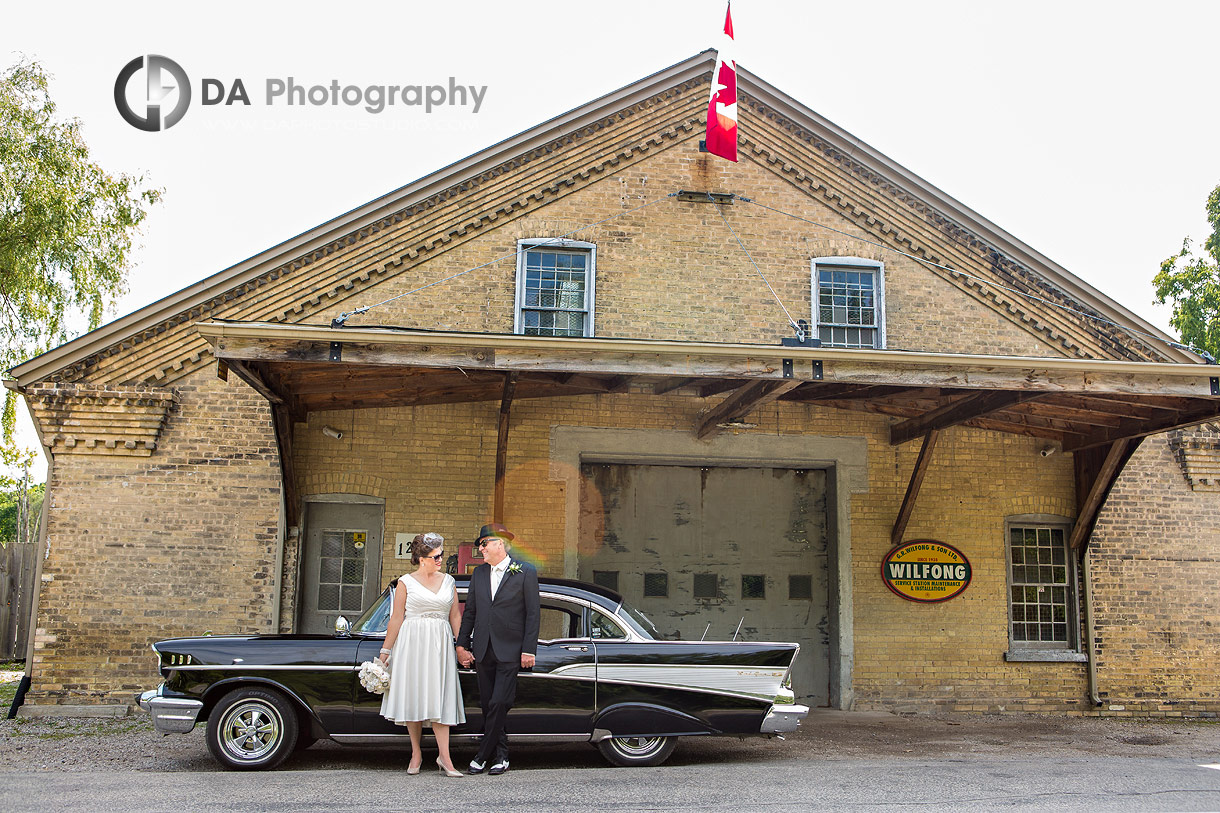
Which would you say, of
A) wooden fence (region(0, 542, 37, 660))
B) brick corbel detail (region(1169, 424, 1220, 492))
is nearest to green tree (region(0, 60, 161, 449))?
wooden fence (region(0, 542, 37, 660))

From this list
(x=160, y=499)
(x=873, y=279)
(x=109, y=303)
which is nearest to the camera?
(x=160, y=499)

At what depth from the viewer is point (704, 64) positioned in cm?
1320

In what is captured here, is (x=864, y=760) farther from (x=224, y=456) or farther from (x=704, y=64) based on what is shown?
(x=704, y=64)

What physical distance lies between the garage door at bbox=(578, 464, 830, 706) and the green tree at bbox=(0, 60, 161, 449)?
11210mm

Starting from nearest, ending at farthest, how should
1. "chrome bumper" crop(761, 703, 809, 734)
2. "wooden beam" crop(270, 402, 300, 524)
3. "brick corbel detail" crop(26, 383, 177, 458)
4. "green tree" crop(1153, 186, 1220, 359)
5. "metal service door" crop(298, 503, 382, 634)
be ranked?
"chrome bumper" crop(761, 703, 809, 734) → "wooden beam" crop(270, 402, 300, 524) → "brick corbel detail" crop(26, 383, 177, 458) → "metal service door" crop(298, 503, 382, 634) → "green tree" crop(1153, 186, 1220, 359)

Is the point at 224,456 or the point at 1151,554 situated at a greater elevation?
the point at 224,456

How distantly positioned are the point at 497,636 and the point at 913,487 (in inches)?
251

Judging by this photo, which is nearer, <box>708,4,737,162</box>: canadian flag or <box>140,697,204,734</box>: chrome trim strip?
<box>140,697,204,734</box>: chrome trim strip

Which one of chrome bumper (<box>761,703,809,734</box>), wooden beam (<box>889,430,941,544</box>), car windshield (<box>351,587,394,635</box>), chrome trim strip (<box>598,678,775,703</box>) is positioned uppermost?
wooden beam (<box>889,430,941,544</box>)

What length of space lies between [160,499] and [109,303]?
963cm

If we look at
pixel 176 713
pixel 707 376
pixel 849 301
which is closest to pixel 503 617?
pixel 176 713

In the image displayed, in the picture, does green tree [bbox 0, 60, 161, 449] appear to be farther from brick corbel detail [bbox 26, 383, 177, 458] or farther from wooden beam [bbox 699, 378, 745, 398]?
wooden beam [bbox 699, 378, 745, 398]

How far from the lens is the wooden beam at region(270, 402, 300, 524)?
1035cm

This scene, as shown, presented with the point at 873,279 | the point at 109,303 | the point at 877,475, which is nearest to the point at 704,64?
the point at 873,279
